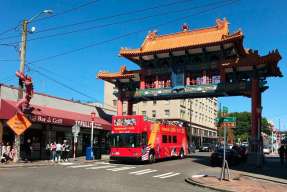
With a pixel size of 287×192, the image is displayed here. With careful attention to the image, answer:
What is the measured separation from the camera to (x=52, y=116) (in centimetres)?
3180

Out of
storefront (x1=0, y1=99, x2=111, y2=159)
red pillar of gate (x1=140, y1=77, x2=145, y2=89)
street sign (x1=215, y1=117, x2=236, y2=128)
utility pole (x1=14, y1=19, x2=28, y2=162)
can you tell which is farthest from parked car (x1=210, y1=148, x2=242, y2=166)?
red pillar of gate (x1=140, y1=77, x2=145, y2=89)

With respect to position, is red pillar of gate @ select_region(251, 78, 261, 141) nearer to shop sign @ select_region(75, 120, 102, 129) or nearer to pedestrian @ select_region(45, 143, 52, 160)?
shop sign @ select_region(75, 120, 102, 129)

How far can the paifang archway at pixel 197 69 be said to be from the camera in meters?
39.3

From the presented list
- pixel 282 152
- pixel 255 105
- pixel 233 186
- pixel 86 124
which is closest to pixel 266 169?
pixel 282 152

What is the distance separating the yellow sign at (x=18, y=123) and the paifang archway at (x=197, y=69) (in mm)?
19823

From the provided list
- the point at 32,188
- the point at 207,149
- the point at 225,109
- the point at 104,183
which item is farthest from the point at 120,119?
the point at 207,149

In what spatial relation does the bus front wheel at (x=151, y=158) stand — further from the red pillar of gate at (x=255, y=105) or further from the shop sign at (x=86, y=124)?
the red pillar of gate at (x=255, y=105)

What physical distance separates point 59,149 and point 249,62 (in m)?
19.6

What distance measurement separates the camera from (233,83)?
3997 centimetres

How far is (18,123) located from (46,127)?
744 cm

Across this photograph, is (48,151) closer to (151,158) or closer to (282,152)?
(151,158)

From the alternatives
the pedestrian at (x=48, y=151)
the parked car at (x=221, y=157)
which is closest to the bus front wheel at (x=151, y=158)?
the parked car at (x=221, y=157)

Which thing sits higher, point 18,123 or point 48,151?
point 18,123

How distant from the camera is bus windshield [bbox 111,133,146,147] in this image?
30.3 meters
